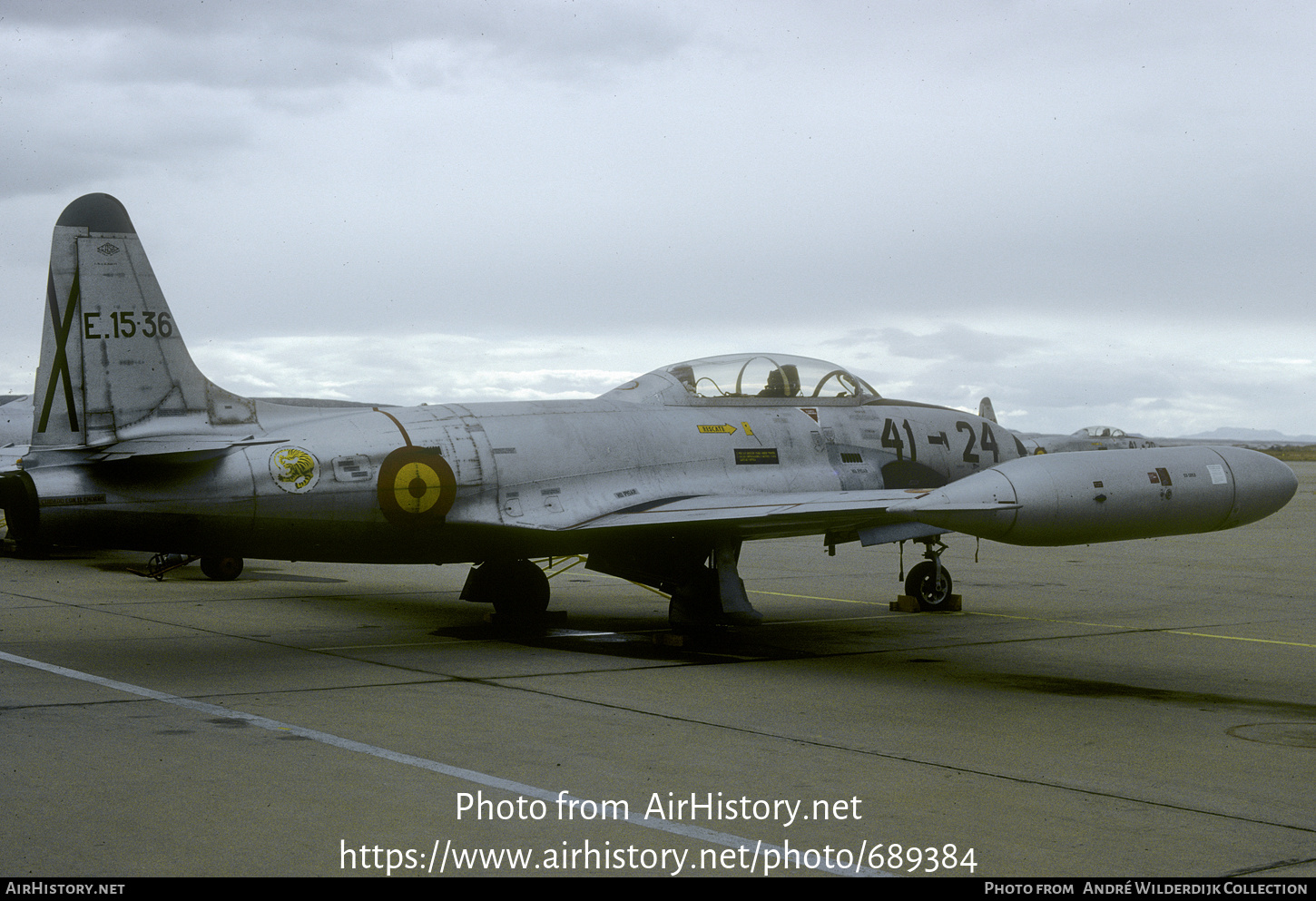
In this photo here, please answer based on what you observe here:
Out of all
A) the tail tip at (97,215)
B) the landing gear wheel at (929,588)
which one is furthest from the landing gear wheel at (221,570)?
the landing gear wheel at (929,588)

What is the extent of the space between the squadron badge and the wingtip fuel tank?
16.2 ft

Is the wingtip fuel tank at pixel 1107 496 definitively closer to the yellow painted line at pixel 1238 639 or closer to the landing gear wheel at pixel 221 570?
the yellow painted line at pixel 1238 639

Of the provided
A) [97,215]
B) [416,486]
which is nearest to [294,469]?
[416,486]

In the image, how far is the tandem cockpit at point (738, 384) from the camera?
13016mm

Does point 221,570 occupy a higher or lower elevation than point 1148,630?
higher

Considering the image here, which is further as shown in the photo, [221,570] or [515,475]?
[221,570]

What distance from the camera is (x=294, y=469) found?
10.5 metres

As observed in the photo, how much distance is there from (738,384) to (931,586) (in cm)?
386

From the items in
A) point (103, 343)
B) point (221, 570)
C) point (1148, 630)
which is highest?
point (103, 343)

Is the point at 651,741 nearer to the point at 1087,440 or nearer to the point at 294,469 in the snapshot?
the point at 294,469

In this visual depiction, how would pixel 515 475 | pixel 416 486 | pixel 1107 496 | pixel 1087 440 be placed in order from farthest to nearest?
pixel 1087 440, pixel 515 475, pixel 416 486, pixel 1107 496

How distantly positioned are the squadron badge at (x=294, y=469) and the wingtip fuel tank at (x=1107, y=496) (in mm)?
4940

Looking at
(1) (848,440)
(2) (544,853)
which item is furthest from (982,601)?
(2) (544,853)

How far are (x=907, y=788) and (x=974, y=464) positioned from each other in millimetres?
8552
